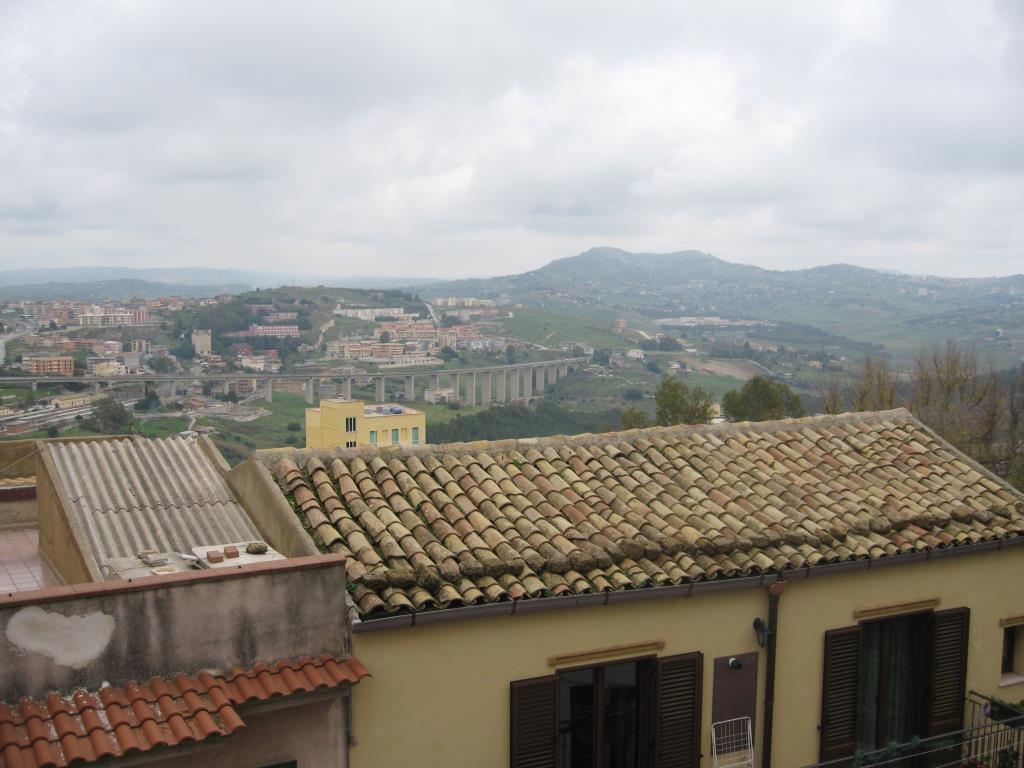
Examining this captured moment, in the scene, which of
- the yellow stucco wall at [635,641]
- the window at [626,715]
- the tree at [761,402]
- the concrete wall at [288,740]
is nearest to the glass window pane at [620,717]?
the window at [626,715]

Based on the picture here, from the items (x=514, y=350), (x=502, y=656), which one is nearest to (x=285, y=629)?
(x=502, y=656)

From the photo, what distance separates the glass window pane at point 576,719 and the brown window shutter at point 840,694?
2.22m

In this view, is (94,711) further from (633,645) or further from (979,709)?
(979,709)

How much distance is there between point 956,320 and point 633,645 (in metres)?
168

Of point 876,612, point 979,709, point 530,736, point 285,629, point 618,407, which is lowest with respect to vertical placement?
point 618,407

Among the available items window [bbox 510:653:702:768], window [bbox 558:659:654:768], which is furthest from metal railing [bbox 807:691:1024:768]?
window [bbox 558:659:654:768]

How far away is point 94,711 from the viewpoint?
466cm

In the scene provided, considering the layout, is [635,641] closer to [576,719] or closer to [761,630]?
[576,719]

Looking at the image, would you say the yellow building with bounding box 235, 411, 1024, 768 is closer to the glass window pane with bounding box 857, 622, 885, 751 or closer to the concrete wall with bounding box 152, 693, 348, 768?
the glass window pane with bounding box 857, 622, 885, 751

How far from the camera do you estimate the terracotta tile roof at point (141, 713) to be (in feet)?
14.3

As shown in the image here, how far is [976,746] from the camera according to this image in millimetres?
7637

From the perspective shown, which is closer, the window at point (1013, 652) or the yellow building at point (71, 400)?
the window at point (1013, 652)

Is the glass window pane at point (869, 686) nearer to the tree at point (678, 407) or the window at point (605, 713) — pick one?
the window at point (605, 713)

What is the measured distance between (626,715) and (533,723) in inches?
37.1
